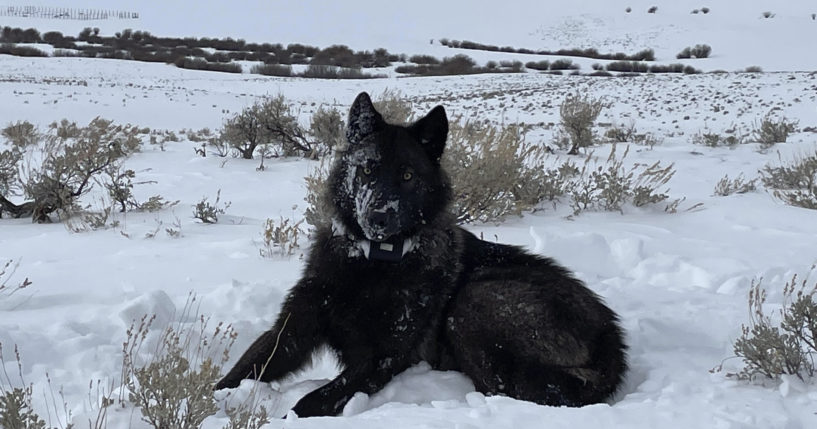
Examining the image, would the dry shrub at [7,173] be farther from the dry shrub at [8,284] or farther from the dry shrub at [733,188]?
the dry shrub at [733,188]

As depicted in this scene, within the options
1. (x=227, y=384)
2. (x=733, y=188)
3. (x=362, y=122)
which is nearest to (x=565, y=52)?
(x=733, y=188)

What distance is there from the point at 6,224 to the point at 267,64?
3524 cm

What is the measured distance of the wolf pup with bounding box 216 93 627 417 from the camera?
335 cm

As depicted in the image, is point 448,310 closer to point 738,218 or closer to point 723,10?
point 738,218

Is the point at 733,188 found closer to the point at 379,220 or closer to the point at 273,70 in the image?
the point at 379,220

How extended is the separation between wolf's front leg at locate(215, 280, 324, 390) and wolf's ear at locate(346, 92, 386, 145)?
0.93 meters

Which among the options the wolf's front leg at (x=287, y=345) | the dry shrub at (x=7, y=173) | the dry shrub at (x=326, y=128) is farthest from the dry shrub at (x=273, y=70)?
the wolf's front leg at (x=287, y=345)

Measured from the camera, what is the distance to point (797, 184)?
7.74 meters

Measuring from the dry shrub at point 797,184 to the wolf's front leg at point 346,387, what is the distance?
5.80 metres

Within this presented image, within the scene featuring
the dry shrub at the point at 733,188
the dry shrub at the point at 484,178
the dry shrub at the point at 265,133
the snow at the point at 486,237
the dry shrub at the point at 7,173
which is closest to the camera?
the snow at the point at 486,237

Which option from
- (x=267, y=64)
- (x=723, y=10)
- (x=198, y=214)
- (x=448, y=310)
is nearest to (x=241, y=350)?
(x=448, y=310)

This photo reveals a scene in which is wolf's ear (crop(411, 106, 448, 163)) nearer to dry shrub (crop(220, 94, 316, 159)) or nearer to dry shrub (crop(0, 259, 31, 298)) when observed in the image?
dry shrub (crop(0, 259, 31, 298))

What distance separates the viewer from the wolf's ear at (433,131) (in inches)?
152

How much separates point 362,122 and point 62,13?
228 feet
